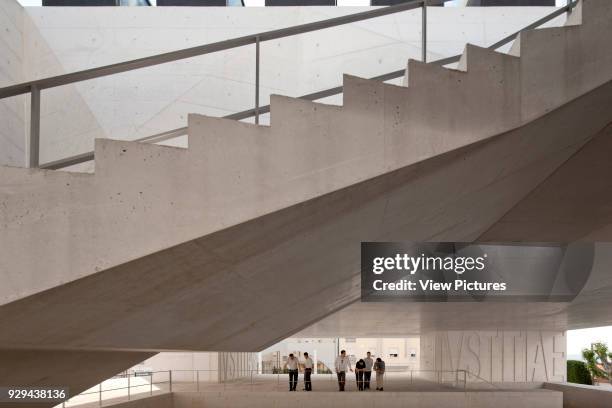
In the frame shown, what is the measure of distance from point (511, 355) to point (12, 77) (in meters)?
20.0

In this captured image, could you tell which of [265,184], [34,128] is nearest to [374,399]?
[265,184]

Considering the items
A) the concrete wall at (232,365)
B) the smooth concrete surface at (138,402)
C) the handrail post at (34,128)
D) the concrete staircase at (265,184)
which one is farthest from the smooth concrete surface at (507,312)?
the handrail post at (34,128)

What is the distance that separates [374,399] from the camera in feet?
54.5

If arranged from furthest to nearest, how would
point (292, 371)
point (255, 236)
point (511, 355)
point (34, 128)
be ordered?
1. point (511, 355)
2. point (292, 371)
3. point (255, 236)
4. point (34, 128)

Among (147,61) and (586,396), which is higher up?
(147,61)

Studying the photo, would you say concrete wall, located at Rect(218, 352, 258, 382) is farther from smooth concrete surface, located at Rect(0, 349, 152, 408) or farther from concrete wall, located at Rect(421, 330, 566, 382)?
smooth concrete surface, located at Rect(0, 349, 152, 408)

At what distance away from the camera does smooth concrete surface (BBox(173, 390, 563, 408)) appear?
15.9 metres

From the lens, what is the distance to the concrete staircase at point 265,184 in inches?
145

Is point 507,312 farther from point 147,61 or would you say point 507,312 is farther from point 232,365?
point 147,61

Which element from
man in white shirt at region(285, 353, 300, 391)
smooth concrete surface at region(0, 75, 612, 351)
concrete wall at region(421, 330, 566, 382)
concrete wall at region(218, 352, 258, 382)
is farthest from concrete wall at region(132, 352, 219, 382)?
smooth concrete surface at region(0, 75, 612, 351)

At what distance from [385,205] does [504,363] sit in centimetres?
2030

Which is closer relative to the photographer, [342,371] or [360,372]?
[342,371]

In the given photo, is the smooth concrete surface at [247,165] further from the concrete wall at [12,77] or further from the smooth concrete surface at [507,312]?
the smooth concrete surface at [507,312]

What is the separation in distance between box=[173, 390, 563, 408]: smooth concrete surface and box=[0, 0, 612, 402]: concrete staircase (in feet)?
35.9
